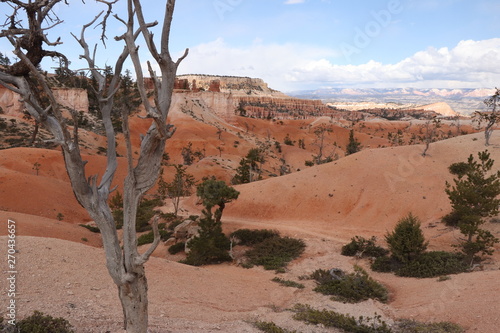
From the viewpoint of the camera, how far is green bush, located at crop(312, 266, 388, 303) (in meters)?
10.8

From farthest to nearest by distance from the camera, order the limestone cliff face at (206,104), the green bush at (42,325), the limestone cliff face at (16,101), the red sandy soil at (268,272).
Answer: the limestone cliff face at (206,104)
the limestone cliff face at (16,101)
the red sandy soil at (268,272)
the green bush at (42,325)

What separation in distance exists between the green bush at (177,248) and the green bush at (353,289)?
8.92 meters

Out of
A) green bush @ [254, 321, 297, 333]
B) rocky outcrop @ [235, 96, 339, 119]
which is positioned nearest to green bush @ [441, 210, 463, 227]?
green bush @ [254, 321, 297, 333]

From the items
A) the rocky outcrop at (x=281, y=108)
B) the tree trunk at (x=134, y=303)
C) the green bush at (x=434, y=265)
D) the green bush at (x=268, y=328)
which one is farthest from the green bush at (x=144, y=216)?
the rocky outcrop at (x=281, y=108)

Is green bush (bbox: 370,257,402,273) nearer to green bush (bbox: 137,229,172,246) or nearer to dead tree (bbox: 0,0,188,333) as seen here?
green bush (bbox: 137,229,172,246)

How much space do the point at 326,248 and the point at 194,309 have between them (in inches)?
413

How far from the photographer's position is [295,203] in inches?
992

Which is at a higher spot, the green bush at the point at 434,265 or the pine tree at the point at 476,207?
the pine tree at the point at 476,207

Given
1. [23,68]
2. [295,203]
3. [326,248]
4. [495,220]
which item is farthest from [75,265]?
[495,220]

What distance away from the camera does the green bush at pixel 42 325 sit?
18.1 ft

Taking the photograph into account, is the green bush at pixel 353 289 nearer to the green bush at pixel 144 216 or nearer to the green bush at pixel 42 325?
the green bush at pixel 42 325

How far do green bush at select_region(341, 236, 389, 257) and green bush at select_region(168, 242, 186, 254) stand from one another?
893 cm

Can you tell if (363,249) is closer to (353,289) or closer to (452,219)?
(353,289)

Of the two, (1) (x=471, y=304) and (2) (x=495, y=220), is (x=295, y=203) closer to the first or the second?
(2) (x=495, y=220)
